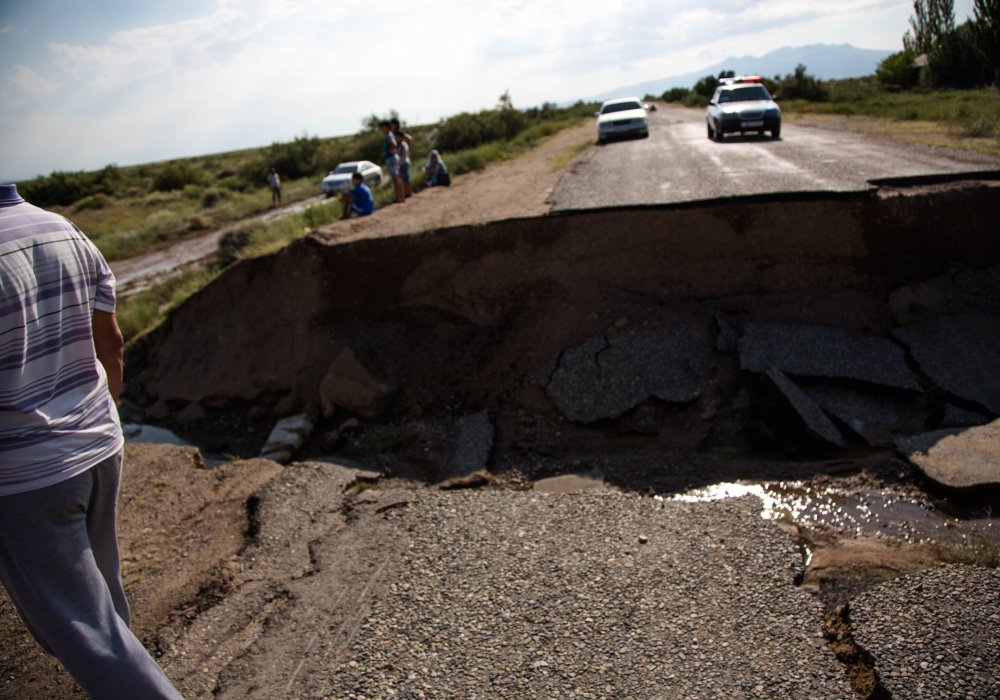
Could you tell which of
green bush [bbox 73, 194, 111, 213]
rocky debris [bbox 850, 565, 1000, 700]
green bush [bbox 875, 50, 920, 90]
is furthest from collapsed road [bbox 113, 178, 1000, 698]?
green bush [bbox 875, 50, 920, 90]

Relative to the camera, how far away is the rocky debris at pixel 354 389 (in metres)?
9.12

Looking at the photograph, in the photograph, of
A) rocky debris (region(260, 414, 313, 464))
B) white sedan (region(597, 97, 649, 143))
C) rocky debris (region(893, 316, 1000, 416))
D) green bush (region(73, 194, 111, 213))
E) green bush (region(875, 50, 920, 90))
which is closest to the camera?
rocky debris (region(893, 316, 1000, 416))

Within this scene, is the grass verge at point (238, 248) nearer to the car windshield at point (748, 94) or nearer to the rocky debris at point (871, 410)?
the car windshield at point (748, 94)

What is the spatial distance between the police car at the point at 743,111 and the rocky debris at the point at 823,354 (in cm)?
1027

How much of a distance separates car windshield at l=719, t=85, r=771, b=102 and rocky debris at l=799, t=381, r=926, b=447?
1244 centimetres

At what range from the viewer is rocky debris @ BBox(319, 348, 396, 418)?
9.12 meters

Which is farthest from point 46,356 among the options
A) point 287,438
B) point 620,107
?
point 620,107

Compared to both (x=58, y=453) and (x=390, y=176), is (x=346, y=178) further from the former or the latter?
(x=58, y=453)

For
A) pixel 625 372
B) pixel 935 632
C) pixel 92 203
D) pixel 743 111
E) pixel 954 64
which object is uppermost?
pixel 954 64

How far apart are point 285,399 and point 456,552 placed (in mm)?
6259

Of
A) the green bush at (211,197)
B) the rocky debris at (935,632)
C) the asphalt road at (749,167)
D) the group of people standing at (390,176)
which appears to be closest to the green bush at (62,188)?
the green bush at (211,197)

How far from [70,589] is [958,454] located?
6.17 meters

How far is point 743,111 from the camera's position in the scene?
55.4 feet

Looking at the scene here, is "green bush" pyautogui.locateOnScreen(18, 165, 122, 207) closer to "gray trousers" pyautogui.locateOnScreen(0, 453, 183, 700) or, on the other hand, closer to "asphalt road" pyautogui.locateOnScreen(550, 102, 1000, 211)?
"asphalt road" pyautogui.locateOnScreen(550, 102, 1000, 211)
